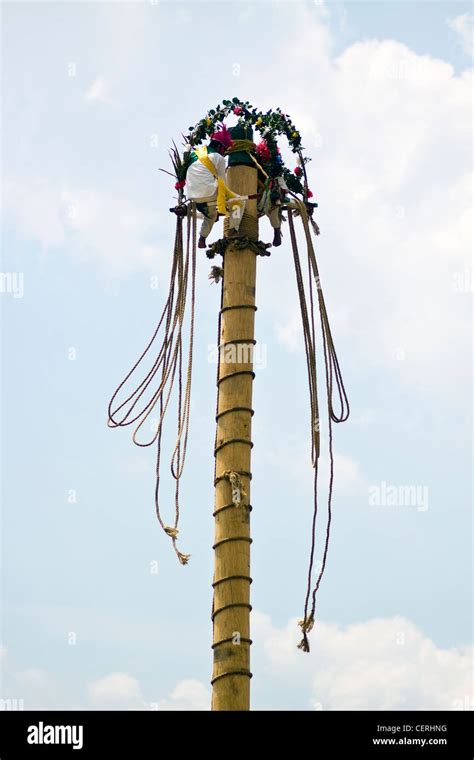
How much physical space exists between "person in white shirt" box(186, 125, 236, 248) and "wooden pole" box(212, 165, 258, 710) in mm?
254

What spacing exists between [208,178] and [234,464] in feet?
12.0

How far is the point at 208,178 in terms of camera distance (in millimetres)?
14227

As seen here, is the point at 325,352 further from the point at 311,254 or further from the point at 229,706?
the point at 229,706

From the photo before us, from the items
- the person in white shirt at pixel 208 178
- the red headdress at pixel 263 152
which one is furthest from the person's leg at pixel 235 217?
the red headdress at pixel 263 152

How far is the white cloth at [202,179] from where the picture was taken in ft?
46.6

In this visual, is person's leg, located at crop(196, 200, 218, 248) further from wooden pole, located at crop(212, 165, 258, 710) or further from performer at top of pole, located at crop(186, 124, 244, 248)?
wooden pole, located at crop(212, 165, 258, 710)

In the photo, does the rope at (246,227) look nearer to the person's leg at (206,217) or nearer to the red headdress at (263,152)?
the person's leg at (206,217)

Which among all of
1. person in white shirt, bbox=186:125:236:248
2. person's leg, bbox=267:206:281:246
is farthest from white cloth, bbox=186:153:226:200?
person's leg, bbox=267:206:281:246

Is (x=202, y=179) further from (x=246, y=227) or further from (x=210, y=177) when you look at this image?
(x=246, y=227)

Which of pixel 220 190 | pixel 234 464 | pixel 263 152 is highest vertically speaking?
pixel 263 152

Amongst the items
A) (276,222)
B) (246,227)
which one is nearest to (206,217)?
(246,227)

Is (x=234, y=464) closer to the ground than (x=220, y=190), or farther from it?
closer to the ground

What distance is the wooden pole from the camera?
12.6 metres

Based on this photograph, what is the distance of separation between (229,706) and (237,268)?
520 centimetres
